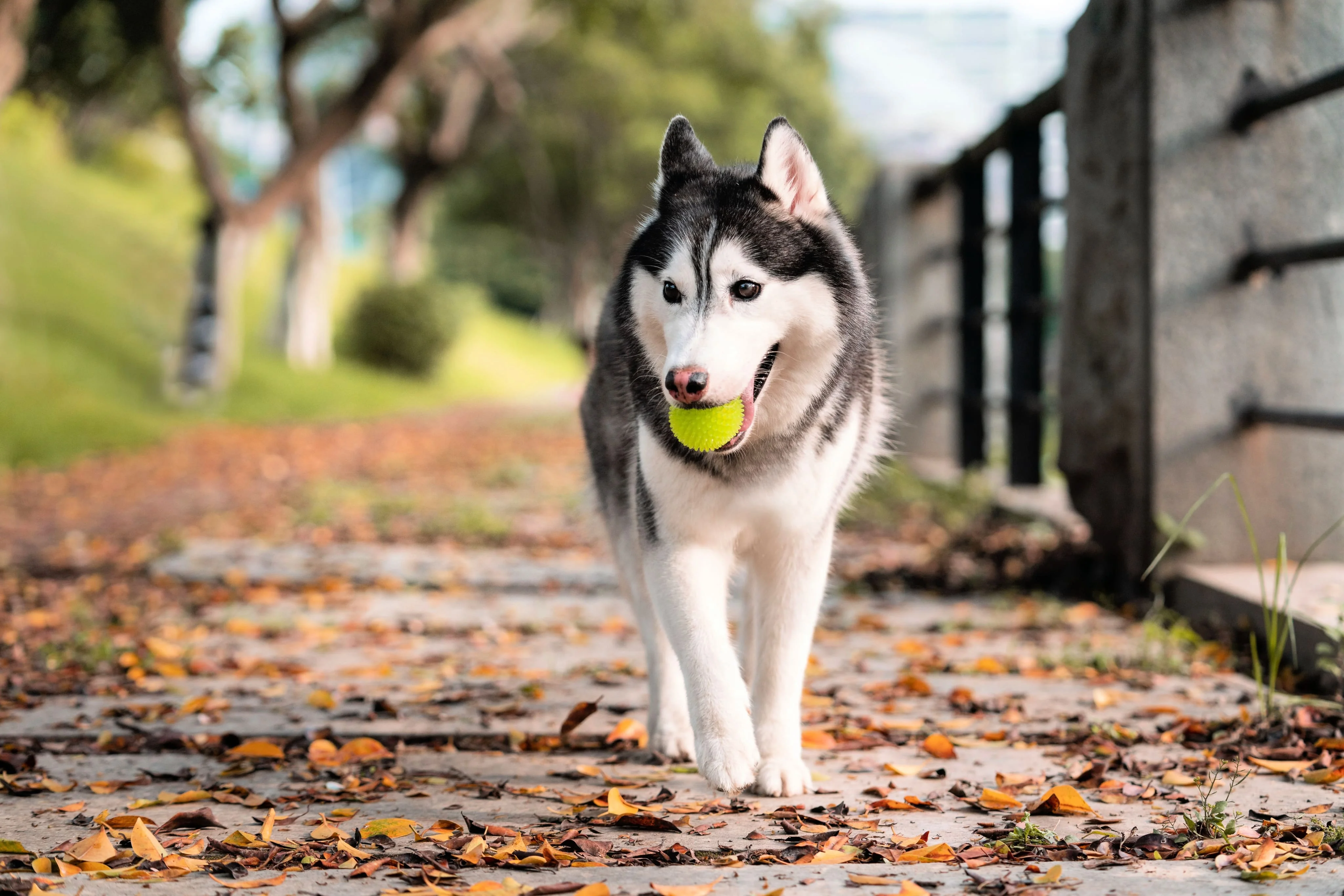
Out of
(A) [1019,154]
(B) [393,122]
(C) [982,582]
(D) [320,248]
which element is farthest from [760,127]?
(C) [982,582]

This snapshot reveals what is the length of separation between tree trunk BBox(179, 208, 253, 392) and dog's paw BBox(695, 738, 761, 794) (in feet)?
51.6

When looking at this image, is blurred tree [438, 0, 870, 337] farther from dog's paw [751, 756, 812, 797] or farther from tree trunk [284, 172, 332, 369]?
dog's paw [751, 756, 812, 797]

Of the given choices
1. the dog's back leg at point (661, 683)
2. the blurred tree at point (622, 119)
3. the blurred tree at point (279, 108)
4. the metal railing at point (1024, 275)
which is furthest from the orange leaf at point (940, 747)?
the blurred tree at point (622, 119)

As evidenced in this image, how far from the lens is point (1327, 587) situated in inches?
174

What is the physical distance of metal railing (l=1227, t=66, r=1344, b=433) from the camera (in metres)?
4.45

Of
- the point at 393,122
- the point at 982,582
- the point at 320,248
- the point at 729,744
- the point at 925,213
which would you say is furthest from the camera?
the point at 393,122

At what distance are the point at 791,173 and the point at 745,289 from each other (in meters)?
0.38

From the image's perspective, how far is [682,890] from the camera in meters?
2.34

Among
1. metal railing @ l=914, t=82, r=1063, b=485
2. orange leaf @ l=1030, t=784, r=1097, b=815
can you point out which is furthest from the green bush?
orange leaf @ l=1030, t=784, r=1097, b=815

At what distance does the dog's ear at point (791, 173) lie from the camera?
3.07 m

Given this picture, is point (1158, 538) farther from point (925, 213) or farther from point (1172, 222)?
point (925, 213)

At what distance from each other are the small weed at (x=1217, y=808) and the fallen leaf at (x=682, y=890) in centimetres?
101

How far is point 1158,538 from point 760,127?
29.7 meters

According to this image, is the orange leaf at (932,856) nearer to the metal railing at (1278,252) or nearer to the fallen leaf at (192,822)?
the fallen leaf at (192,822)
